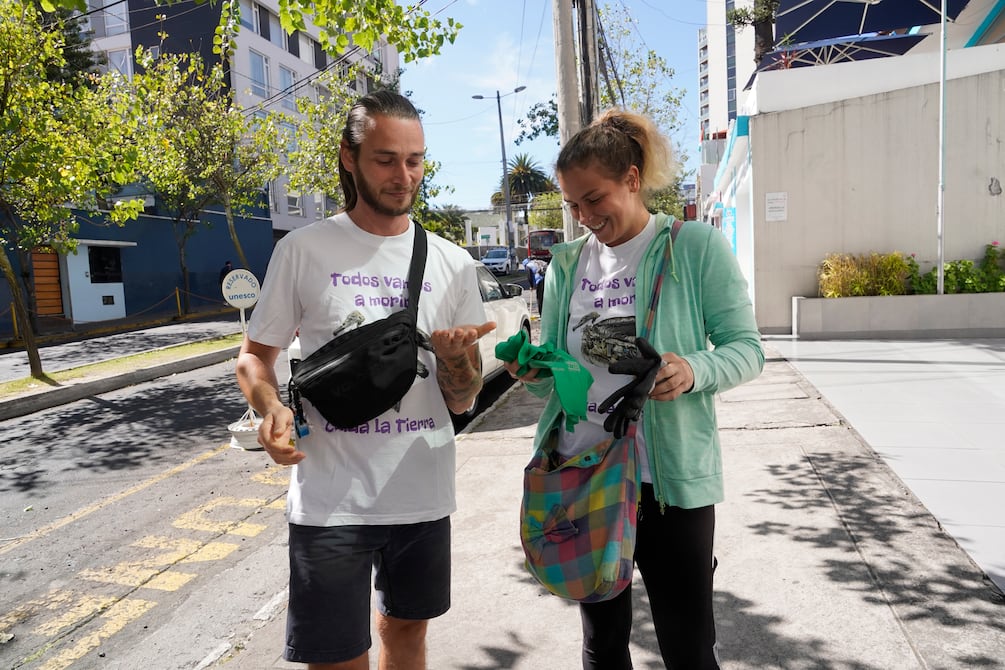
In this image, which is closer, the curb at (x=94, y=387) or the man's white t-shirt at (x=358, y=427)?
the man's white t-shirt at (x=358, y=427)

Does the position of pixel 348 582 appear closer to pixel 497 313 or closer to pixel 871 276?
pixel 497 313

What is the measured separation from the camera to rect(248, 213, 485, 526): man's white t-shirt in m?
1.83

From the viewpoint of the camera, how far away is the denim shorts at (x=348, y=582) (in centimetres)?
178

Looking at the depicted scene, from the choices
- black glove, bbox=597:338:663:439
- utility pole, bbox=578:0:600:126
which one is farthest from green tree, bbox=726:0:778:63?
black glove, bbox=597:338:663:439

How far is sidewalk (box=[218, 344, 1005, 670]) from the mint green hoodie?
120 centimetres

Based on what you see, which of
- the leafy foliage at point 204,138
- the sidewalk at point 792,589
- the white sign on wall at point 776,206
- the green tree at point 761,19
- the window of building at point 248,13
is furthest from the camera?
the window of building at point 248,13

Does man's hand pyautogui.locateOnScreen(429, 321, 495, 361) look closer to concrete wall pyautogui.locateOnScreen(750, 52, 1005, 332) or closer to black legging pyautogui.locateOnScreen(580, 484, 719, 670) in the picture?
black legging pyautogui.locateOnScreen(580, 484, 719, 670)

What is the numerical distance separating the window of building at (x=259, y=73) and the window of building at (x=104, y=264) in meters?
11.7

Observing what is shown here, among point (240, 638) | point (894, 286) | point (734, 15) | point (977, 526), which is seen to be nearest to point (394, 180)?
point (240, 638)

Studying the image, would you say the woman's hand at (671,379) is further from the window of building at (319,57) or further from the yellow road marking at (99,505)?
the window of building at (319,57)

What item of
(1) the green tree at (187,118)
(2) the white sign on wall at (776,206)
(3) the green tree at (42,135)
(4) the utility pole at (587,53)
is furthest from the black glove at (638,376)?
(1) the green tree at (187,118)

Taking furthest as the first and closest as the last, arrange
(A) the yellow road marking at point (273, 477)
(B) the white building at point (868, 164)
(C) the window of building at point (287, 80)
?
1. (C) the window of building at point (287, 80)
2. (B) the white building at point (868, 164)
3. (A) the yellow road marking at point (273, 477)

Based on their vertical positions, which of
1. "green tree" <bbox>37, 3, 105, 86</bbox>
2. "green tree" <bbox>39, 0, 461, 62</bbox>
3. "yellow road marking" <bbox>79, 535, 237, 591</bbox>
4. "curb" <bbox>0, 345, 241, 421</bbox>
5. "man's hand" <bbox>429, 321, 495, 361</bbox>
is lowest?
"yellow road marking" <bbox>79, 535, 237, 591</bbox>

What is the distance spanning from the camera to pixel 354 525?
182 cm
